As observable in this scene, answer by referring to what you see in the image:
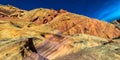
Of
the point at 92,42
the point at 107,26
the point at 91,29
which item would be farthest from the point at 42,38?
the point at 107,26

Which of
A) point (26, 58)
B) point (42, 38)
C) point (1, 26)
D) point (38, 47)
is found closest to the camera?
point (26, 58)

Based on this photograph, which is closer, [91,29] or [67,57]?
[67,57]

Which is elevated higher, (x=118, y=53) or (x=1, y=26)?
(x=1, y=26)

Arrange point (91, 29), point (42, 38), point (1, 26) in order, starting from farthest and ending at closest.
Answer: point (91, 29), point (1, 26), point (42, 38)

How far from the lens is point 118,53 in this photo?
5647 centimetres

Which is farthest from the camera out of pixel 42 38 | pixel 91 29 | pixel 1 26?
pixel 91 29

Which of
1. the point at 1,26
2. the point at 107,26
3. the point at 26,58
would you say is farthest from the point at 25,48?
the point at 107,26

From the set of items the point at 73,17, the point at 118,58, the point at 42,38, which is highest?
the point at 73,17

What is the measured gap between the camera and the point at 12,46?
49.3 metres

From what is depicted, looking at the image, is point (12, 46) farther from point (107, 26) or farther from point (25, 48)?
point (107, 26)

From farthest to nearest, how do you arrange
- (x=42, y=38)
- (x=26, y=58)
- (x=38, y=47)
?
(x=42, y=38)
(x=38, y=47)
(x=26, y=58)

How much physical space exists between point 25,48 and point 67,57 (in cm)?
965

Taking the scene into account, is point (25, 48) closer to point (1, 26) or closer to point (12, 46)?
point (12, 46)

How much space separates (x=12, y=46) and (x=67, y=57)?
11.4m
